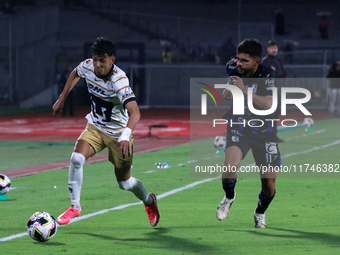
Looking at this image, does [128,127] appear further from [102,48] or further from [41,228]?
[41,228]

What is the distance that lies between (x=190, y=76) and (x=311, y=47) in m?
9.25

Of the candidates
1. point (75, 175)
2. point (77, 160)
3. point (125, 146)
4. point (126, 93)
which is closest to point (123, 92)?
point (126, 93)

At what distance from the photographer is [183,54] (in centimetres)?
3697

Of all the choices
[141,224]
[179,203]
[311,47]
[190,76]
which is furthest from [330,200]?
[311,47]

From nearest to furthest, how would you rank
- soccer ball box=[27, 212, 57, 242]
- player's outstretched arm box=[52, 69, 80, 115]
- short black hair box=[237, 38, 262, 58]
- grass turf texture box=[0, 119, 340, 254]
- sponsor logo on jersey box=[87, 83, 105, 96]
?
grass turf texture box=[0, 119, 340, 254], soccer ball box=[27, 212, 57, 242], short black hair box=[237, 38, 262, 58], sponsor logo on jersey box=[87, 83, 105, 96], player's outstretched arm box=[52, 69, 80, 115]

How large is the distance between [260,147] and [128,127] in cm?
139

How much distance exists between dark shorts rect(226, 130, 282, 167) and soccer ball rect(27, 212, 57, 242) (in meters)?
1.99

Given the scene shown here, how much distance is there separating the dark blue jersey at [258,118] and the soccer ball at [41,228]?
207 cm

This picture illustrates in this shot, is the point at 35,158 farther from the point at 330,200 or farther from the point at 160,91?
the point at 160,91

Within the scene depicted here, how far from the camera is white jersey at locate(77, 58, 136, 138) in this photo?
22.7 feet

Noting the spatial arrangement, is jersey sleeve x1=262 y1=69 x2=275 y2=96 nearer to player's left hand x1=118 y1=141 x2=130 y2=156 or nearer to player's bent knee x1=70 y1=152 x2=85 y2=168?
player's left hand x1=118 y1=141 x2=130 y2=156

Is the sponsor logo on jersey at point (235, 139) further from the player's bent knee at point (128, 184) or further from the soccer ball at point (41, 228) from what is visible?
the soccer ball at point (41, 228)

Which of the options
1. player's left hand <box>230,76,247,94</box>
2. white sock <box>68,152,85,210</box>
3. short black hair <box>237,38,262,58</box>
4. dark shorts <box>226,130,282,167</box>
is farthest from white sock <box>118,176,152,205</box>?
short black hair <box>237,38,262,58</box>

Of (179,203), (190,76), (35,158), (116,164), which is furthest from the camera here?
(190,76)
